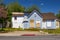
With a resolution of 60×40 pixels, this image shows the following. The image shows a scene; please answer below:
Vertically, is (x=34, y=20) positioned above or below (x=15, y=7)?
below

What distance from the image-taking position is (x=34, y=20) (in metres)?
64.8

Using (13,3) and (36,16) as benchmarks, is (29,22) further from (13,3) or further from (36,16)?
(13,3)

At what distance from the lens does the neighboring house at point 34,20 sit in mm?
64188

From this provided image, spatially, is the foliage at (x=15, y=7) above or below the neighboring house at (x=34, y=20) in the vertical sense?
above

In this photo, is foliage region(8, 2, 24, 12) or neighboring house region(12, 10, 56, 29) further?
foliage region(8, 2, 24, 12)

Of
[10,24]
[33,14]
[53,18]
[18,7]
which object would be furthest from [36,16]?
[18,7]

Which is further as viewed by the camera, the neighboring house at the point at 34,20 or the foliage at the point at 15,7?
the foliage at the point at 15,7

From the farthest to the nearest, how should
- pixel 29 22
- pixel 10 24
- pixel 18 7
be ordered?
1. pixel 18 7
2. pixel 10 24
3. pixel 29 22

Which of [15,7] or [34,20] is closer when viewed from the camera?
[34,20]

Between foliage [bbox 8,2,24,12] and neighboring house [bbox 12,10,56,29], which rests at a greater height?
foliage [bbox 8,2,24,12]

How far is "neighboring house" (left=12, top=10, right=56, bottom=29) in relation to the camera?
64.2 meters

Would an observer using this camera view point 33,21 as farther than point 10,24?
No

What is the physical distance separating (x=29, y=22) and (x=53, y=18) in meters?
7.70

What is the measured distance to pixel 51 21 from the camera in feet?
216
